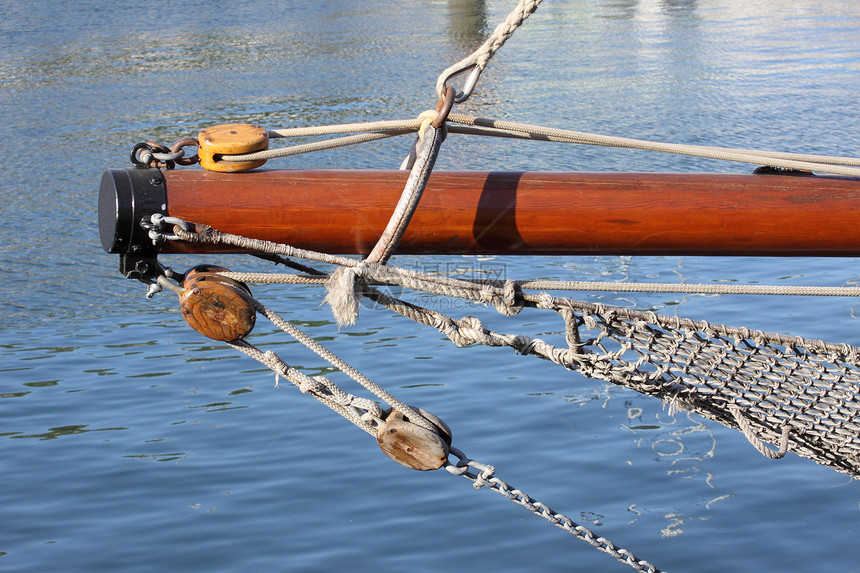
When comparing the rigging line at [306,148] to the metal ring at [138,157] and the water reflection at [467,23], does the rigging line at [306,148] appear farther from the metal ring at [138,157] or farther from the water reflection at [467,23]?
the water reflection at [467,23]

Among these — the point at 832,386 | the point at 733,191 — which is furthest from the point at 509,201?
the point at 832,386

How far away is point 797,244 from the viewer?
2533mm

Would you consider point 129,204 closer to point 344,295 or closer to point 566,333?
point 344,295

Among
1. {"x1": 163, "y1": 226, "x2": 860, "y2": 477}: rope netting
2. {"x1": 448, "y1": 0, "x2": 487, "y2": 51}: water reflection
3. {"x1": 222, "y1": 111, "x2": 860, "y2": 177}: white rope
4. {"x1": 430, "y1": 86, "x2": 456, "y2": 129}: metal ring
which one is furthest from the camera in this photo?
{"x1": 448, "y1": 0, "x2": 487, "y2": 51}: water reflection

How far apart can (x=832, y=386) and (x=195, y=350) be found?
471 centimetres

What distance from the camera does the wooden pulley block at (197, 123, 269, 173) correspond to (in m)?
2.42

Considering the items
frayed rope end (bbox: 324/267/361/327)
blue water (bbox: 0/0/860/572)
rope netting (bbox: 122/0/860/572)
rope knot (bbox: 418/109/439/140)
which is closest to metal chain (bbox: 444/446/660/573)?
rope netting (bbox: 122/0/860/572)

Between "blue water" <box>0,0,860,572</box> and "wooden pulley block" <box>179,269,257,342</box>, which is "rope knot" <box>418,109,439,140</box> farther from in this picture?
"blue water" <box>0,0,860,572</box>

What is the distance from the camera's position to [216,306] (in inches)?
92.1

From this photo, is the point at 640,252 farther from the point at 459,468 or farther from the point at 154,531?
the point at 154,531

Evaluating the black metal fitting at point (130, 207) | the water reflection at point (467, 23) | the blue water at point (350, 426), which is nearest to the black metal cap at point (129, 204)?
the black metal fitting at point (130, 207)

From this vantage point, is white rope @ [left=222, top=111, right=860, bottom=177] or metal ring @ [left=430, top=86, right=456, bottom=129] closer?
metal ring @ [left=430, top=86, right=456, bottom=129]

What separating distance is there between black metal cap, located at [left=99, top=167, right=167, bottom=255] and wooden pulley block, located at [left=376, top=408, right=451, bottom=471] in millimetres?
756

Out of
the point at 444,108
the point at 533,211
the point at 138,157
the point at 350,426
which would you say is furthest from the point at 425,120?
the point at 350,426
